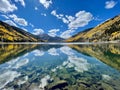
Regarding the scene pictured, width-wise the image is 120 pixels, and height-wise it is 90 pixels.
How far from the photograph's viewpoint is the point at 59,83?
14773 millimetres

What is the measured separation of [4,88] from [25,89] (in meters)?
1.50

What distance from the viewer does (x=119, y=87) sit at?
13359 millimetres

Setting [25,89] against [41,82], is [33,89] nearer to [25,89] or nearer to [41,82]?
[25,89]

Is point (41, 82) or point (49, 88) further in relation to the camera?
point (41, 82)

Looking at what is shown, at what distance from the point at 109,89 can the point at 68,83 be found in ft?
10.5

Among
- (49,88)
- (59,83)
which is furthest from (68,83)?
(49,88)

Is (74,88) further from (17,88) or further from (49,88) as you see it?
(17,88)

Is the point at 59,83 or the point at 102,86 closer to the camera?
the point at 102,86

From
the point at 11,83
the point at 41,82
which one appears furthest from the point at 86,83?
the point at 11,83

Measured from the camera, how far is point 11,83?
15.0 m

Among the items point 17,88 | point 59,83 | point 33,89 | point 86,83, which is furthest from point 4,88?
point 86,83

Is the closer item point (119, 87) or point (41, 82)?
point (119, 87)

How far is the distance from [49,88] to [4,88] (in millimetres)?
3099

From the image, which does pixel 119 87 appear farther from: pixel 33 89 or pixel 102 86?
pixel 33 89
